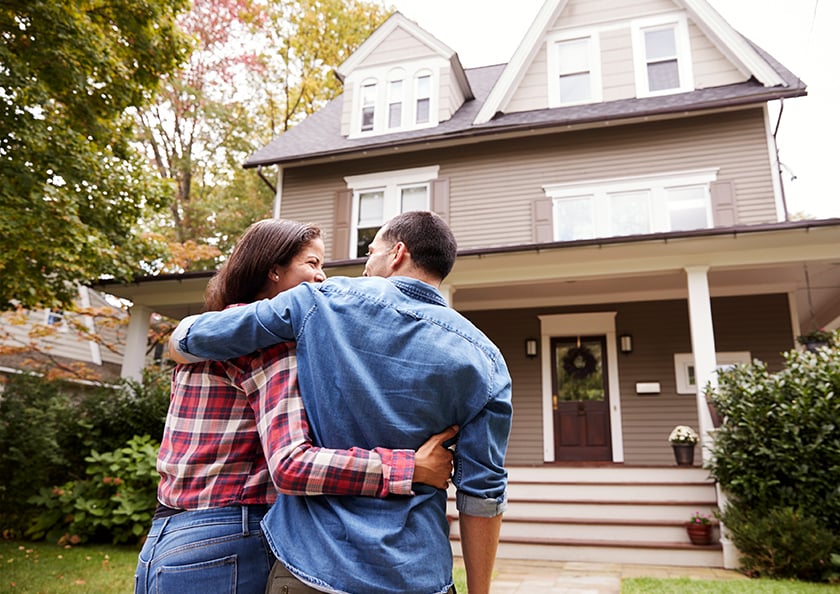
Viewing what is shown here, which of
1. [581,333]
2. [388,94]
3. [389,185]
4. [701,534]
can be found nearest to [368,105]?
[388,94]

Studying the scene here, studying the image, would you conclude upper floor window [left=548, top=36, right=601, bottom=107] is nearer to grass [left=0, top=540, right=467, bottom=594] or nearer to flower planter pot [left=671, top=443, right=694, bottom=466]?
flower planter pot [left=671, top=443, right=694, bottom=466]

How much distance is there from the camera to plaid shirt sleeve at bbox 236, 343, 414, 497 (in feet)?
3.94

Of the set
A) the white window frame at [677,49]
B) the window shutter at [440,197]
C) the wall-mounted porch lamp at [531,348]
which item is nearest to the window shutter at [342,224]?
the window shutter at [440,197]

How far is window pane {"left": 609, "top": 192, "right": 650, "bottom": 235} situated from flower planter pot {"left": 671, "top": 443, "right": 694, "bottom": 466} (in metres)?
3.47

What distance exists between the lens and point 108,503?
7.18m

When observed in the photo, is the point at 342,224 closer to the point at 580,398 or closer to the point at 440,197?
the point at 440,197

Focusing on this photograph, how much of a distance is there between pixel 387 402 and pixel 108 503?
7.25m

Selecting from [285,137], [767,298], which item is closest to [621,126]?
[767,298]

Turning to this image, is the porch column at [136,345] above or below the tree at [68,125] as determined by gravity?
below

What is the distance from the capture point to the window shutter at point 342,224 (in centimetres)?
1129

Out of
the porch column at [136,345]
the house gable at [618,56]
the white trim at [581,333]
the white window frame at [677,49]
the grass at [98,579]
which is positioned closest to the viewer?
the grass at [98,579]

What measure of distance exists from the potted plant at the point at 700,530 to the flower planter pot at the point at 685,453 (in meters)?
1.61

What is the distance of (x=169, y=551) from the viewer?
1319 mm

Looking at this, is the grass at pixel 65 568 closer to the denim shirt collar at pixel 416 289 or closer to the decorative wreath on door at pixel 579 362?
the denim shirt collar at pixel 416 289
